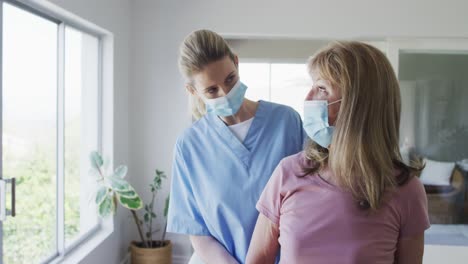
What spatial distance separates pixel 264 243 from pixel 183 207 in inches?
17.2

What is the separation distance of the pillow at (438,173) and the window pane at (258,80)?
1590mm

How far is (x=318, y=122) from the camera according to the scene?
107cm

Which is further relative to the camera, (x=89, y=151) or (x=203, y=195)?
(x=89, y=151)

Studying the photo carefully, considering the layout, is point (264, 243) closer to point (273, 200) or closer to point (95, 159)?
point (273, 200)

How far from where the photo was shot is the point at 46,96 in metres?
2.47

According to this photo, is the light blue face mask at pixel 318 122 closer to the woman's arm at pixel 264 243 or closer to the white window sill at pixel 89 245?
the woman's arm at pixel 264 243

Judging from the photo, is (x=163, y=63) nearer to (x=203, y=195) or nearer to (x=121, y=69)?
(x=121, y=69)

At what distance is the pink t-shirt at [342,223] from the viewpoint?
92cm

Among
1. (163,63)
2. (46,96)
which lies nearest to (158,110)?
(163,63)

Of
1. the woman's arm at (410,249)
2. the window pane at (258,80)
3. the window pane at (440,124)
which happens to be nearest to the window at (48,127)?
the window pane at (258,80)

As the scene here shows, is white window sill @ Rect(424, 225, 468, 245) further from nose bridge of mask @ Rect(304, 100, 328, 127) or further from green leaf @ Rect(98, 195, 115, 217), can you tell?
nose bridge of mask @ Rect(304, 100, 328, 127)

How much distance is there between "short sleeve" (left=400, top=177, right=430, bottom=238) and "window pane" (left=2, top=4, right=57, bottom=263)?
183 cm

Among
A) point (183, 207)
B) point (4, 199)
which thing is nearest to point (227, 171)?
point (183, 207)

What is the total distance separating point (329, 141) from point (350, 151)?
129 mm
